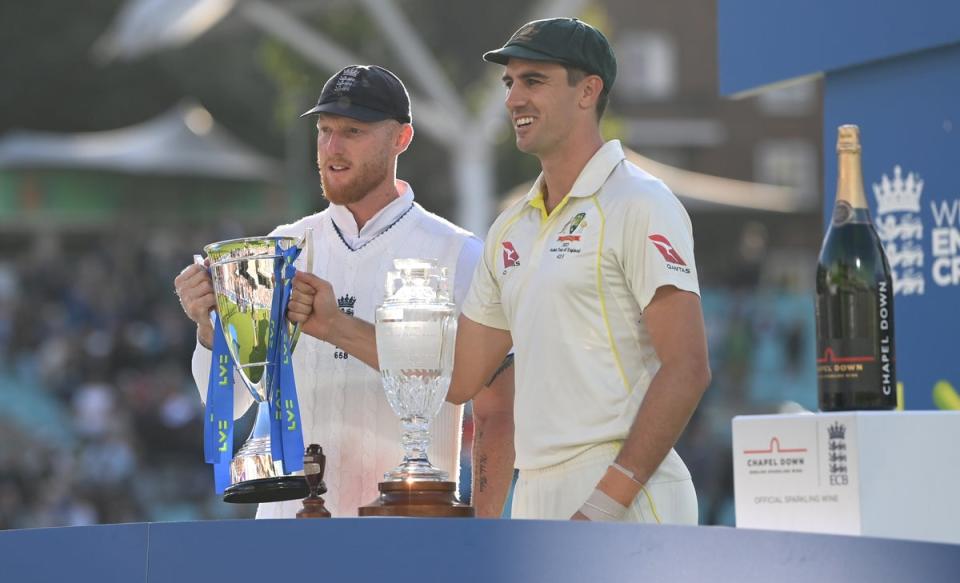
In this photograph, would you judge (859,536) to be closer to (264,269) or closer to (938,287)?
(264,269)

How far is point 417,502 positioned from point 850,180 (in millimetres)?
858

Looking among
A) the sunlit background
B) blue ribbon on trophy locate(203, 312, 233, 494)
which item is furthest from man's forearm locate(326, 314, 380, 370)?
the sunlit background

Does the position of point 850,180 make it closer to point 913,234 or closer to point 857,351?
point 857,351

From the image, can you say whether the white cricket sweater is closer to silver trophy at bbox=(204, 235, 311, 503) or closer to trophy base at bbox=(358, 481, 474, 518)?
silver trophy at bbox=(204, 235, 311, 503)

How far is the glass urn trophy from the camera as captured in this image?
2.88m

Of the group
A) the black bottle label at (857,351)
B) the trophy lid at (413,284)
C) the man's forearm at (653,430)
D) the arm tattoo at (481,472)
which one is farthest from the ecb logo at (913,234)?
the black bottle label at (857,351)

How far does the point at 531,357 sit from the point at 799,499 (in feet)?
3.24

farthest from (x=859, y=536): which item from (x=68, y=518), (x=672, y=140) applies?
(x=672, y=140)

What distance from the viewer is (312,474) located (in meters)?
3.11

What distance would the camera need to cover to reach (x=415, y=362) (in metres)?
2.94

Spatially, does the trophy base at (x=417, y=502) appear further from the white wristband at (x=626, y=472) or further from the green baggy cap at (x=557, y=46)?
the green baggy cap at (x=557, y=46)

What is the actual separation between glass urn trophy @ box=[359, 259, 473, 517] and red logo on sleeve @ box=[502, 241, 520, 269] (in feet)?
1.24

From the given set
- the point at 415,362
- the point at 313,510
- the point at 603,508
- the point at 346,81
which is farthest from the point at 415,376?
the point at 346,81

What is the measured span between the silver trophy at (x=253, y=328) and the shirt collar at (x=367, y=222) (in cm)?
111
